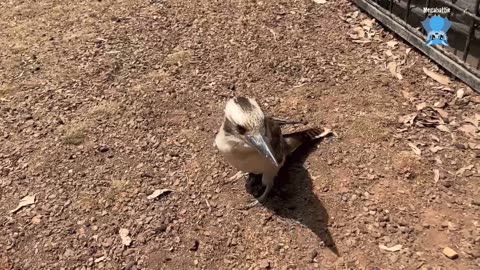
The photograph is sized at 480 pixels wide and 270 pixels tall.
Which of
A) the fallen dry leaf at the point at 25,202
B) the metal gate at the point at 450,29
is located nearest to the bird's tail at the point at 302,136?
the metal gate at the point at 450,29

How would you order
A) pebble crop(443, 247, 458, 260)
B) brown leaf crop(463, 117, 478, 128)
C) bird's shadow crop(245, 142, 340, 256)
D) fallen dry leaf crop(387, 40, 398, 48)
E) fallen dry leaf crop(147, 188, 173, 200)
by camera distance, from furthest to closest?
1. fallen dry leaf crop(387, 40, 398, 48)
2. brown leaf crop(463, 117, 478, 128)
3. fallen dry leaf crop(147, 188, 173, 200)
4. bird's shadow crop(245, 142, 340, 256)
5. pebble crop(443, 247, 458, 260)

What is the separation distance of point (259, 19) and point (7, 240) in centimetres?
310

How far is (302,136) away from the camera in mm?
3990

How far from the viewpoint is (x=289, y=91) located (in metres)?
4.66

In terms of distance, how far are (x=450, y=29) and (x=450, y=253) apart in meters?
2.09

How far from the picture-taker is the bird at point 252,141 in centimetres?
324

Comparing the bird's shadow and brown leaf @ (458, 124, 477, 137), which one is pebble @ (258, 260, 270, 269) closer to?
the bird's shadow

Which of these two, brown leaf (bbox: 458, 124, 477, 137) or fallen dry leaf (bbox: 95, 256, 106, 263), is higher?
brown leaf (bbox: 458, 124, 477, 137)

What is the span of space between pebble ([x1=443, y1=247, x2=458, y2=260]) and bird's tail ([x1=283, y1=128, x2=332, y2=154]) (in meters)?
1.16

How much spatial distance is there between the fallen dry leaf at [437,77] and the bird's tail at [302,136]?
1122mm

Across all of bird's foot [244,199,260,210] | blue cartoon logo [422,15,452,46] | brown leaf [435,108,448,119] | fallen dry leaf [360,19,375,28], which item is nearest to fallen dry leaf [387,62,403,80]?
blue cartoon logo [422,15,452,46]

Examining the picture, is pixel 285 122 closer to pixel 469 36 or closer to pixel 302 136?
pixel 302 136

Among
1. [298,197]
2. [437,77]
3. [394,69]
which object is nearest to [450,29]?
[437,77]

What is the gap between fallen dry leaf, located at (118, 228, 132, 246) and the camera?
3.55 m
